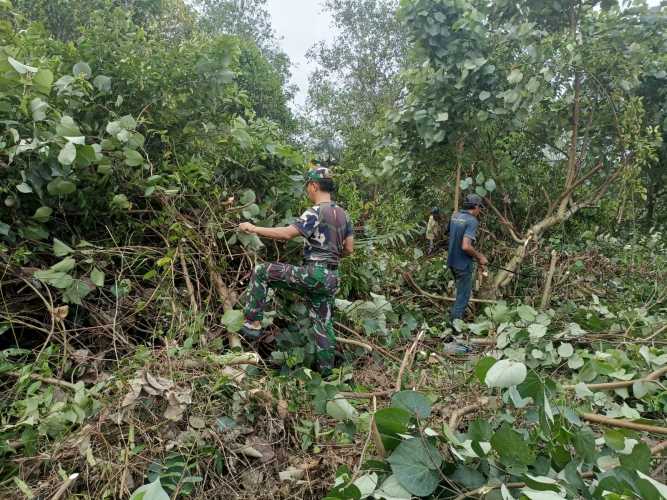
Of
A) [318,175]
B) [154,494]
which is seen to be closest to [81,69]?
[318,175]

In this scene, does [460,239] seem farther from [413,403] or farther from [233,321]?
[413,403]

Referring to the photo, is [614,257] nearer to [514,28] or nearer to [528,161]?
[528,161]

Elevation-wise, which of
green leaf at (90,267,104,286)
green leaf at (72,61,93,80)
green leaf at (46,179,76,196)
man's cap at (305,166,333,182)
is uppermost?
green leaf at (72,61,93,80)

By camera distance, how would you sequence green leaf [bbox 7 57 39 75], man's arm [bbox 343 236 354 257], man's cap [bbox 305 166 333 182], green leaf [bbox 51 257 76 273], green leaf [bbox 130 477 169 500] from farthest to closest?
man's arm [bbox 343 236 354 257]
man's cap [bbox 305 166 333 182]
green leaf [bbox 51 257 76 273]
green leaf [bbox 7 57 39 75]
green leaf [bbox 130 477 169 500]

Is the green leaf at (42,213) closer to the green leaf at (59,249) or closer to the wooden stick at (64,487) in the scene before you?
the green leaf at (59,249)

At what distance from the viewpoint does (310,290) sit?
3055mm

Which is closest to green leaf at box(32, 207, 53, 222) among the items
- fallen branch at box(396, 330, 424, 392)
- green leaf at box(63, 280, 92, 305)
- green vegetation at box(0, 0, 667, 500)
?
green vegetation at box(0, 0, 667, 500)

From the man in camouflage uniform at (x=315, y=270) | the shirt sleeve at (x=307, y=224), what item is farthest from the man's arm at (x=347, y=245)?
the shirt sleeve at (x=307, y=224)

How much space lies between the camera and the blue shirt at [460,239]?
460 centimetres

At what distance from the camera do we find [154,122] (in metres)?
3.22

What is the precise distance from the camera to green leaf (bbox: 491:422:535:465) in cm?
129

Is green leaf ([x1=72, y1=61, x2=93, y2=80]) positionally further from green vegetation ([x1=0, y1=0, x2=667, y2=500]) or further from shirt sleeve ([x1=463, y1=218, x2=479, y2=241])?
shirt sleeve ([x1=463, y1=218, x2=479, y2=241])

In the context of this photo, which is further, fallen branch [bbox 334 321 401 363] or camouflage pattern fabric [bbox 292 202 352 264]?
fallen branch [bbox 334 321 401 363]

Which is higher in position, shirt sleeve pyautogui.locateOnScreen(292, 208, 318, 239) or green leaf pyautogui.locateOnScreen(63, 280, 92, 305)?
shirt sleeve pyautogui.locateOnScreen(292, 208, 318, 239)
